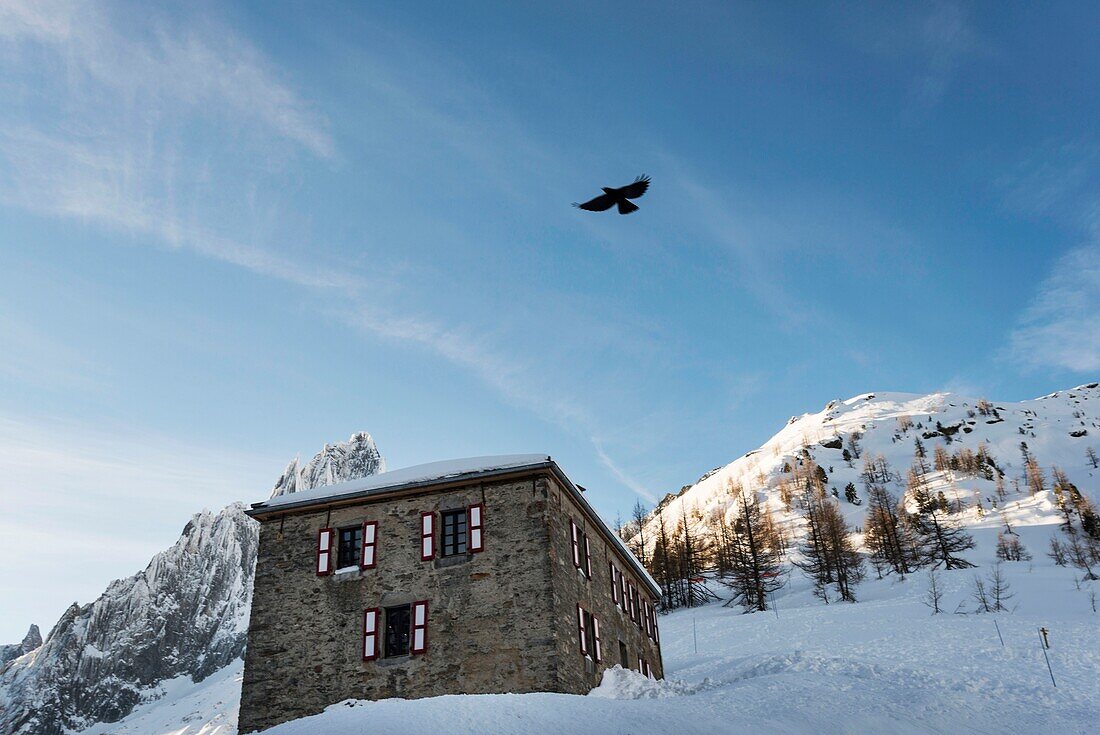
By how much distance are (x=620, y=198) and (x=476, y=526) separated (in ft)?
41.2

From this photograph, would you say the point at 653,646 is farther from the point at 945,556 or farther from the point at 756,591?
the point at 945,556

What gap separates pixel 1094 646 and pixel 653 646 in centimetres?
1913

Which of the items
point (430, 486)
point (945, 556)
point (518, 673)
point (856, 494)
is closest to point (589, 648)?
point (518, 673)

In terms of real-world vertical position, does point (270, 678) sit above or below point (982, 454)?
below

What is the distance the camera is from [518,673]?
834 inches

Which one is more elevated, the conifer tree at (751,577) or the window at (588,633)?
the conifer tree at (751,577)

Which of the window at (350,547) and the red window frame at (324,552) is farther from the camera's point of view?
the window at (350,547)

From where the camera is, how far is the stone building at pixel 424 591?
21812 millimetres

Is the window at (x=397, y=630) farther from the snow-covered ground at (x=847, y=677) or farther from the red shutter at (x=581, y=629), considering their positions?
the red shutter at (x=581, y=629)

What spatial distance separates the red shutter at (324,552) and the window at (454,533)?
156 inches

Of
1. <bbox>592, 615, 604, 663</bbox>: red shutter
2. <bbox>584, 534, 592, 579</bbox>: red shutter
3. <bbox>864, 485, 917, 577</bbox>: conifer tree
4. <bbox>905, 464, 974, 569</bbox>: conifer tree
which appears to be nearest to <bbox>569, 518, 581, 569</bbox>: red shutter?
<bbox>584, 534, 592, 579</bbox>: red shutter

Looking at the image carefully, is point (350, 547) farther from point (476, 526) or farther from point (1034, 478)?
point (1034, 478)

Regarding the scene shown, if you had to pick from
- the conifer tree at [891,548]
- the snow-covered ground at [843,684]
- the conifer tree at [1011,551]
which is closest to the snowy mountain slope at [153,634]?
the conifer tree at [891,548]

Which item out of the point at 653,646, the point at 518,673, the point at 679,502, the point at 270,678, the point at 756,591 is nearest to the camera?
the point at 518,673
